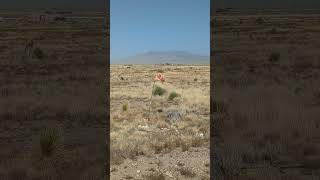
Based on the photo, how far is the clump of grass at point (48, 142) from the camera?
9234 millimetres

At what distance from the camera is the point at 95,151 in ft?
31.5

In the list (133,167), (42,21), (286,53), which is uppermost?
(42,21)

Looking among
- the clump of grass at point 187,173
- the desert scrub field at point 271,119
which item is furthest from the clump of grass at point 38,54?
the clump of grass at point 187,173

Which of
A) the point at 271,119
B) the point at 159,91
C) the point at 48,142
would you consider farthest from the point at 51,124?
the point at 159,91

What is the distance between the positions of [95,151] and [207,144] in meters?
2.26

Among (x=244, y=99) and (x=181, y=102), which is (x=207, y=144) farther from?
(x=181, y=102)

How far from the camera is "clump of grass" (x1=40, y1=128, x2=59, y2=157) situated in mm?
9234

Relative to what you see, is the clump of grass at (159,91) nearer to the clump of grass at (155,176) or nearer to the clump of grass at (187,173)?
the clump of grass at (187,173)

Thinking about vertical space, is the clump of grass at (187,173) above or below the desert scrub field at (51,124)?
below

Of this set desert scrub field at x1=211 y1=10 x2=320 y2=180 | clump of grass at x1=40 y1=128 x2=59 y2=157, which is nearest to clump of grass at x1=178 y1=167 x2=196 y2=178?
desert scrub field at x1=211 y1=10 x2=320 y2=180

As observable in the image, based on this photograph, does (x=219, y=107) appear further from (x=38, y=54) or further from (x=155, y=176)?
(x=38, y=54)

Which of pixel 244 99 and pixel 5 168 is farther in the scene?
pixel 244 99

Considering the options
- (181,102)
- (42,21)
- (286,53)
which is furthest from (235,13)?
(181,102)

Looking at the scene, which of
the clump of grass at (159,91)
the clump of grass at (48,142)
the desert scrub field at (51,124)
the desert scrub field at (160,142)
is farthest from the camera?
the clump of grass at (159,91)
